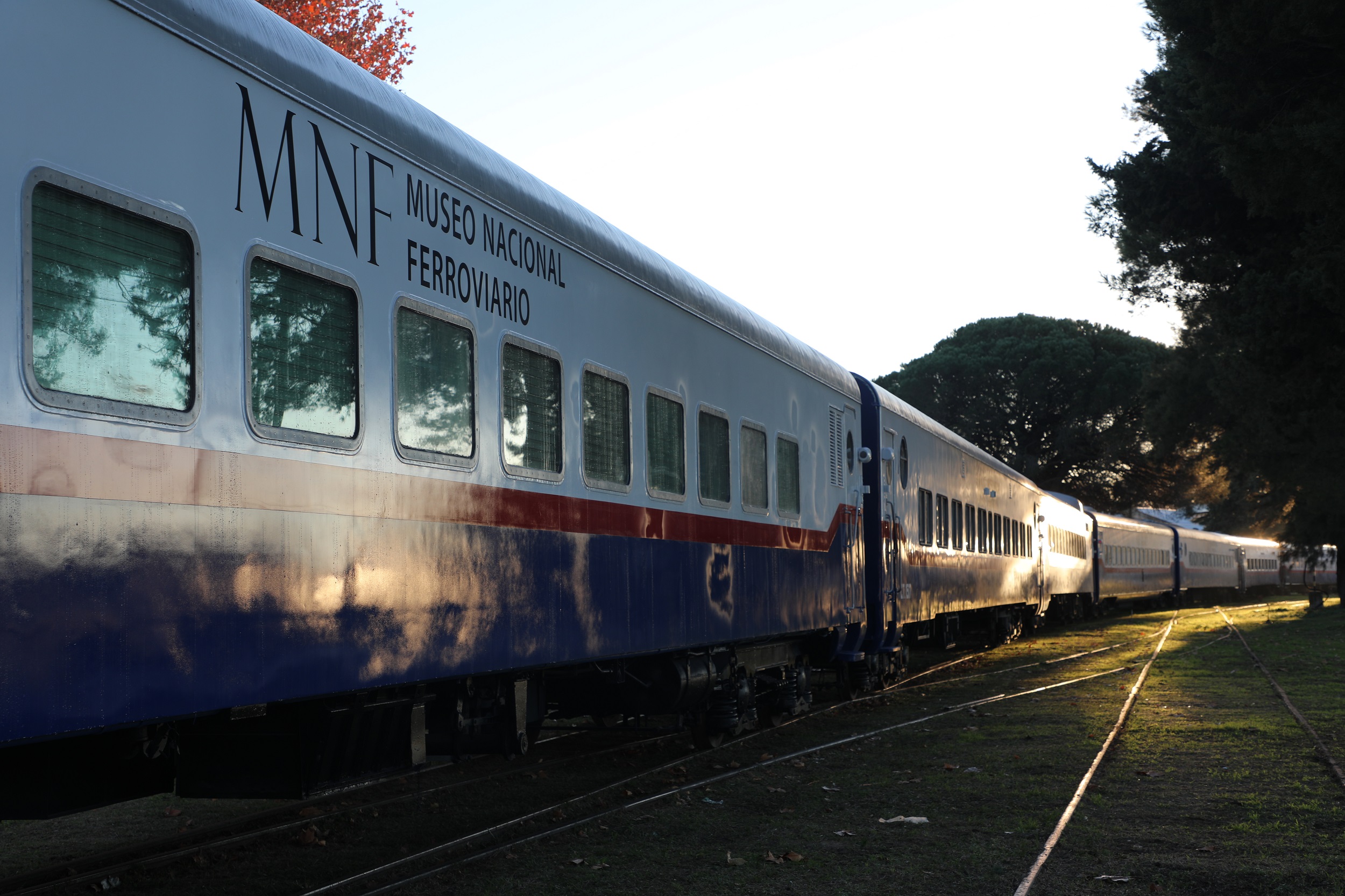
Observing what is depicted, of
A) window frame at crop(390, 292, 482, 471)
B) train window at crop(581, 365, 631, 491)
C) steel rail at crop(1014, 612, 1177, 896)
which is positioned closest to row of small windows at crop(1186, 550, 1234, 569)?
steel rail at crop(1014, 612, 1177, 896)

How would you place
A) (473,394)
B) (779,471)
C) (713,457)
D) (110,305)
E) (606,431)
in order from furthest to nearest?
(779,471), (713,457), (606,431), (473,394), (110,305)

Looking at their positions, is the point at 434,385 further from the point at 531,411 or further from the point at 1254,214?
the point at 1254,214

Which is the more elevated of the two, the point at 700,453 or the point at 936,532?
the point at 700,453

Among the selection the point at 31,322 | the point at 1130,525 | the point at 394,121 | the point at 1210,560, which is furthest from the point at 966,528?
the point at 1210,560

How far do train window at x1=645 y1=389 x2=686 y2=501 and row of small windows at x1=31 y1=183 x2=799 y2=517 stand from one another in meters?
0.54

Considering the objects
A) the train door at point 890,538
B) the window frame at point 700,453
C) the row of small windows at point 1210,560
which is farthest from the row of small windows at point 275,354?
the row of small windows at point 1210,560

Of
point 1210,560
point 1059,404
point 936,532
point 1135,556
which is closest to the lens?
point 936,532

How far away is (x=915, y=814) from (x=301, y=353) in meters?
4.98

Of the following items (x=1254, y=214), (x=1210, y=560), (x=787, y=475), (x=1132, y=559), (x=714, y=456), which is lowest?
(x=1210, y=560)

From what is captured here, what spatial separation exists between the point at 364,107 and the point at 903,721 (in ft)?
29.7

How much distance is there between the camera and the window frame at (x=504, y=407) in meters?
6.21

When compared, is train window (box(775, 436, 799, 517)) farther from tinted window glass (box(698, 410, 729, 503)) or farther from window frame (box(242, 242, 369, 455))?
window frame (box(242, 242, 369, 455))

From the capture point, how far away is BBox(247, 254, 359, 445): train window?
179 inches

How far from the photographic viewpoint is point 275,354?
4.64 metres
